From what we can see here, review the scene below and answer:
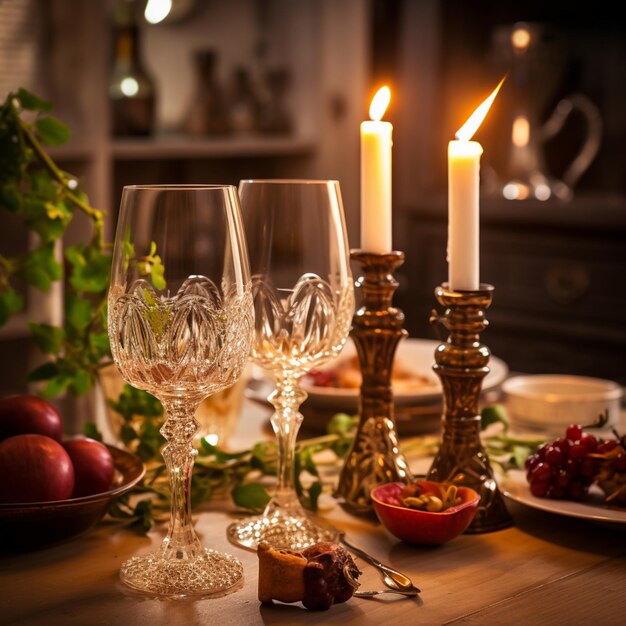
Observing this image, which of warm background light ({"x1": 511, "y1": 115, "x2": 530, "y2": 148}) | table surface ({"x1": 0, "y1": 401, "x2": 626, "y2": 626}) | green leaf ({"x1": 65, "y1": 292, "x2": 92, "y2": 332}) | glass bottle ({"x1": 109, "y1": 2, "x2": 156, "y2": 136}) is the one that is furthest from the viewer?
warm background light ({"x1": 511, "y1": 115, "x2": 530, "y2": 148})

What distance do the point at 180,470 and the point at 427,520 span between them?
0.20 m

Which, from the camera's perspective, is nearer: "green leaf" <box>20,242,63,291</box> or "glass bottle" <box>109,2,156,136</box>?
"green leaf" <box>20,242,63,291</box>

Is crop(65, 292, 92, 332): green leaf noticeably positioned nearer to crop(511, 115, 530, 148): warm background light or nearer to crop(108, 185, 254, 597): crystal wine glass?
crop(108, 185, 254, 597): crystal wine glass

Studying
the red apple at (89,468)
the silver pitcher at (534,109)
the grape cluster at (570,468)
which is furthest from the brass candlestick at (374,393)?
the silver pitcher at (534,109)

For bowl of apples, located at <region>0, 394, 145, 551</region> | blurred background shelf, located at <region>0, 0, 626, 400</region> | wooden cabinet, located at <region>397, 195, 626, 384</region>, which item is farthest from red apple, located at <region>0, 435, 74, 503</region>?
wooden cabinet, located at <region>397, 195, 626, 384</region>

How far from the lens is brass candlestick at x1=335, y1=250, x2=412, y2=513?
37.0 inches

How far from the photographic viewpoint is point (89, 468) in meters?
0.86

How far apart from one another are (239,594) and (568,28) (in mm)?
2487

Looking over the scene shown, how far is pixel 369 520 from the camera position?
3.01 feet

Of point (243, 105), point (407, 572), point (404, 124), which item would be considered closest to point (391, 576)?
point (407, 572)

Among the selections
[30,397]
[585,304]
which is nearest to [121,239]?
[30,397]

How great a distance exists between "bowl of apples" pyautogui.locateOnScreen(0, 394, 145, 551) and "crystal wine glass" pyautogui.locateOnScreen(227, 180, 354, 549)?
0.12 meters

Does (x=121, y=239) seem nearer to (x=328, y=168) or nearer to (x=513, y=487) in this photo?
(x=513, y=487)

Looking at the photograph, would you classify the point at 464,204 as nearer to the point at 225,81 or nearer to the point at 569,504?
the point at 569,504
